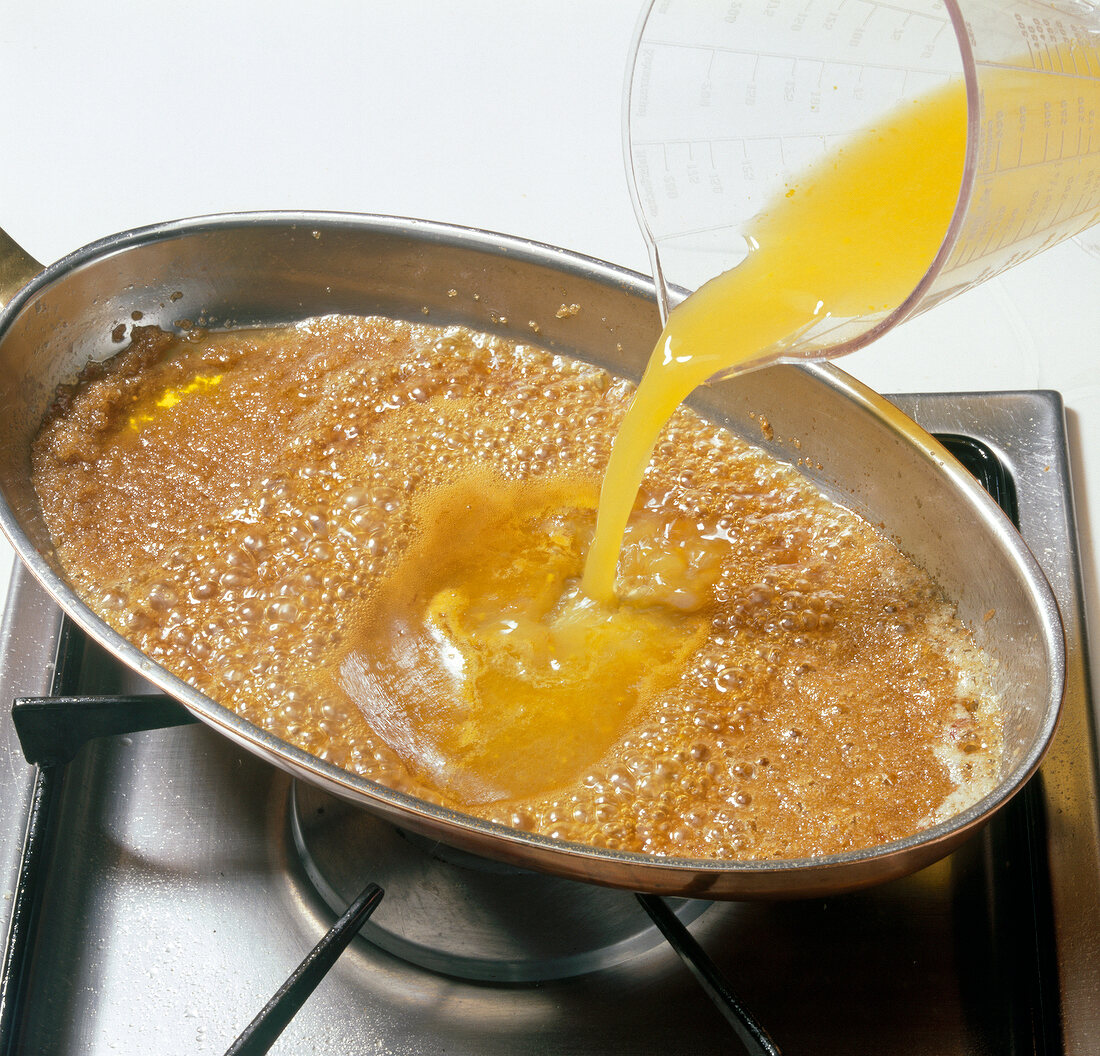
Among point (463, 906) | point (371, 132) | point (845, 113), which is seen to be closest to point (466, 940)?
point (463, 906)

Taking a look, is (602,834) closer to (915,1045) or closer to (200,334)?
(915,1045)

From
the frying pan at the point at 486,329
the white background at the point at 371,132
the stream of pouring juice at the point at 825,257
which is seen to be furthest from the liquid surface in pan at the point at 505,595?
the white background at the point at 371,132

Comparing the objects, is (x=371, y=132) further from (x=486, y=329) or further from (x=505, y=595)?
(x=505, y=595)

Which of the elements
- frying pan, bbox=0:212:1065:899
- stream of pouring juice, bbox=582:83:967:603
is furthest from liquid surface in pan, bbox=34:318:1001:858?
stream of pouring juice, bbox=582:83:967:603

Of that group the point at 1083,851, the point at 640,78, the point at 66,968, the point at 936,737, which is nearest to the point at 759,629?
the point at 936,737

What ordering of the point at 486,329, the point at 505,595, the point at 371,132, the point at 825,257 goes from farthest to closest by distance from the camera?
the point at 371,132 → the point at 486,329 → the point at 505,595 → the point at 825,257

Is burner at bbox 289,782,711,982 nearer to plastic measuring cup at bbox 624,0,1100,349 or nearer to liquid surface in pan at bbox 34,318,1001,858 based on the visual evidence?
liquid surface in pan at bbox 34,318,1001,858
